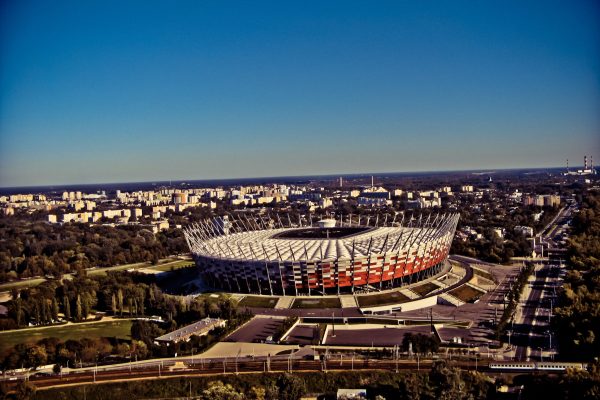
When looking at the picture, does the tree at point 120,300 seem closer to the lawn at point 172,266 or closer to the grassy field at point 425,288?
the lawn at point 172,266

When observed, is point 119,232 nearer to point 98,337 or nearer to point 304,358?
point 98,337

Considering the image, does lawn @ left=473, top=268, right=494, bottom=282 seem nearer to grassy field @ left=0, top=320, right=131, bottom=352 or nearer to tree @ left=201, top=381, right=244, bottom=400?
grassy field @ left=0, top=320, right=131, bottom=352

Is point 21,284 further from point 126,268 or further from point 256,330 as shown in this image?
point 256,330

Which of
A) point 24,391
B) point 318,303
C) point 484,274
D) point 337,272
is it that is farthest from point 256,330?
point 484,274

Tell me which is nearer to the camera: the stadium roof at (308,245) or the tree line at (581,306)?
the tree line at (581,306)

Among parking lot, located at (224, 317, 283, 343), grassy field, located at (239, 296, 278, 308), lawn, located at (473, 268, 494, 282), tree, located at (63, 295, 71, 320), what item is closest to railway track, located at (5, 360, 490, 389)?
parking lot, located at (224, 317, 283, 343)

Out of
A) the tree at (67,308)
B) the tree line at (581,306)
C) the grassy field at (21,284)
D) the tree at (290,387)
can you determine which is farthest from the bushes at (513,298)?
the grassy field at (21,284)
